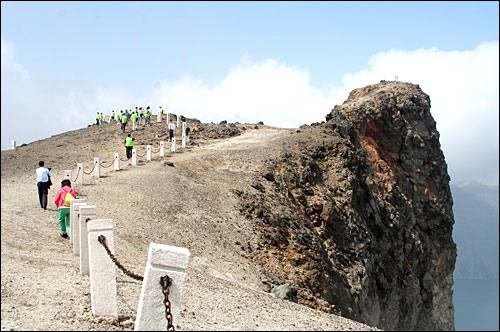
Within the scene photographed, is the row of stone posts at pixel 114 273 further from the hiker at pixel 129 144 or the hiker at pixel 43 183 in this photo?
the hiker at pixel 129 144

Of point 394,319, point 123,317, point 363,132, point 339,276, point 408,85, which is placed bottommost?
point 394,319

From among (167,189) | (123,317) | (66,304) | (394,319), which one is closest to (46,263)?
(66,304)

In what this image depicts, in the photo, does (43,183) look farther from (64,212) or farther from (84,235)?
(84,235)

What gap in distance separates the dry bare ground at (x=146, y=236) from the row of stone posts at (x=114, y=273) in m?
0.25

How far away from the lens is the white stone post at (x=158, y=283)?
236 inches

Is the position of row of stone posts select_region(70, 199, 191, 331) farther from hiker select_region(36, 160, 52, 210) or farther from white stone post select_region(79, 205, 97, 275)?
hiker select_region(36, 160, 52, 210)

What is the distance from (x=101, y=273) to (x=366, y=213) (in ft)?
80.5

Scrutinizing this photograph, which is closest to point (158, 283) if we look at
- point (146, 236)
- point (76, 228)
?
point (76, 228)

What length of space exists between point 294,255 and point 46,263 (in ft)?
38.8

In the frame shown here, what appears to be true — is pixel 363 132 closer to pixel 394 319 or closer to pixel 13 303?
pixel 394 319

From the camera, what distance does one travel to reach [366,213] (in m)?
30.8

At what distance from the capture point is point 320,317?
958cm

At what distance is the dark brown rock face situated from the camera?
21484mm

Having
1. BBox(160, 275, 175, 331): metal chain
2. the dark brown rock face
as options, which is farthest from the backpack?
BBox(160, 275, 175, 331): metal chain
